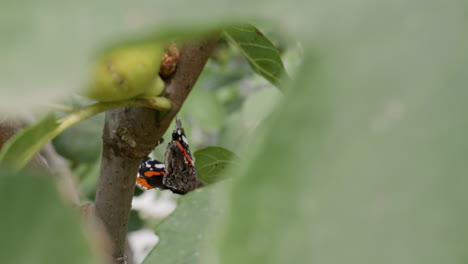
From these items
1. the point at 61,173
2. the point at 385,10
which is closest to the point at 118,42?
the point at 385,10

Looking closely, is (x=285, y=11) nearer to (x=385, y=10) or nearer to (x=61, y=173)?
(x=385, y=10)

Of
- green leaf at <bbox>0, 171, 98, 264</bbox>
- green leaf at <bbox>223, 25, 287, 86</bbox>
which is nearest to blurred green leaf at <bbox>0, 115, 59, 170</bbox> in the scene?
green leaf at <bbox>0, 171, 98, 264</bbox>

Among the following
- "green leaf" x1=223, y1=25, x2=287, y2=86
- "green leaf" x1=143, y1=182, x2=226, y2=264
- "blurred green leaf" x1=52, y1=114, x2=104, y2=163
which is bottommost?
"blurred green leaf" x1=52, y1=114, x2=104, y2=163

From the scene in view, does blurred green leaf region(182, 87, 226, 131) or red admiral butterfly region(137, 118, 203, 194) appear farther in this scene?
blurred green leaf region(182, 87, 226, 131)

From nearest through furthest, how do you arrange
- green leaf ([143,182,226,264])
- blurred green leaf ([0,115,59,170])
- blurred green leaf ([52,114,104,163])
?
blurred green leaf ([0,115,59,170]) → green leaf ([143,182,226,264]) → blurred green leaf ([52,114,104,163])

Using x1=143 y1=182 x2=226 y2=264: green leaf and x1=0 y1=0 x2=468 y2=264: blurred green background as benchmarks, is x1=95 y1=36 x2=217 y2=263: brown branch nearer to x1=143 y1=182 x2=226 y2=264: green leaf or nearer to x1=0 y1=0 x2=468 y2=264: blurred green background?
x1=143 y1=182 x2=226 y2=264: green leaf

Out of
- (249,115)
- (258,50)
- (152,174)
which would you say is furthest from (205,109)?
(258,50)
